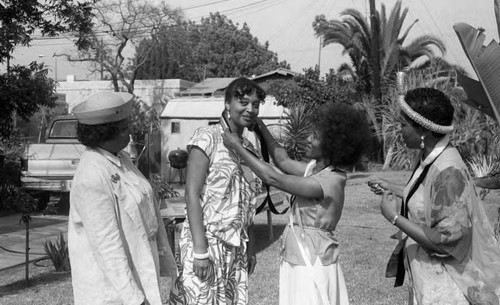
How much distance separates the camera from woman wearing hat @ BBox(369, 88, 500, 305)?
9.44 ft

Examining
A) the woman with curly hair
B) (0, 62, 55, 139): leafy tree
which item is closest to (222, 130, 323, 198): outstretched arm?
the woman with curly hair

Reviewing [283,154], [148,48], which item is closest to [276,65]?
[148,48]

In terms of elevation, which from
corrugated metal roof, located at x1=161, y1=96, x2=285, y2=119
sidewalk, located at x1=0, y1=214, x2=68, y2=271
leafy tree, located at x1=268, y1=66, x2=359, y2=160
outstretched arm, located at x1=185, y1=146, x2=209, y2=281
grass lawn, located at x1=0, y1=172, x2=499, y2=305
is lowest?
sidewalk, located at x1=0, y1=214, x2=68, y2=271

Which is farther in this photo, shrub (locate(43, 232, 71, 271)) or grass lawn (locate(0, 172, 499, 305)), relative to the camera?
shrub (locate(43, 232, 71, 271))

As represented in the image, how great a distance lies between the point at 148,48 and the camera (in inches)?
1250

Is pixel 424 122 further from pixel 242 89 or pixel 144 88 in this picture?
pixel 144 88

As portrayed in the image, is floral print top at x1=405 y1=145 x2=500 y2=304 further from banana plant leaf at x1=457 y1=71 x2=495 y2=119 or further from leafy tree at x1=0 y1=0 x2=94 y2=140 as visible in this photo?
leafy tree at x1=0 y1=0 x2=94 y2=140

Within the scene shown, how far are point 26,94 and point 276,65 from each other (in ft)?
170

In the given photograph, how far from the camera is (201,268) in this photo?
341 centimetres

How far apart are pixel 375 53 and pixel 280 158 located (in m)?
20.4

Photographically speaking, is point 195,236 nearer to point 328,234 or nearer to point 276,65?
point 328,234

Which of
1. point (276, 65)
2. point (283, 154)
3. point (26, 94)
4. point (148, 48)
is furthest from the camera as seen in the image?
point (276, 65)

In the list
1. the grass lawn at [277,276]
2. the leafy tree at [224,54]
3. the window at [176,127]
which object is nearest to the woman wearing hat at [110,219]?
the grass lawn at [277,276]

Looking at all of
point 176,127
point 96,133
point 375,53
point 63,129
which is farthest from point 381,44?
point 96,133
